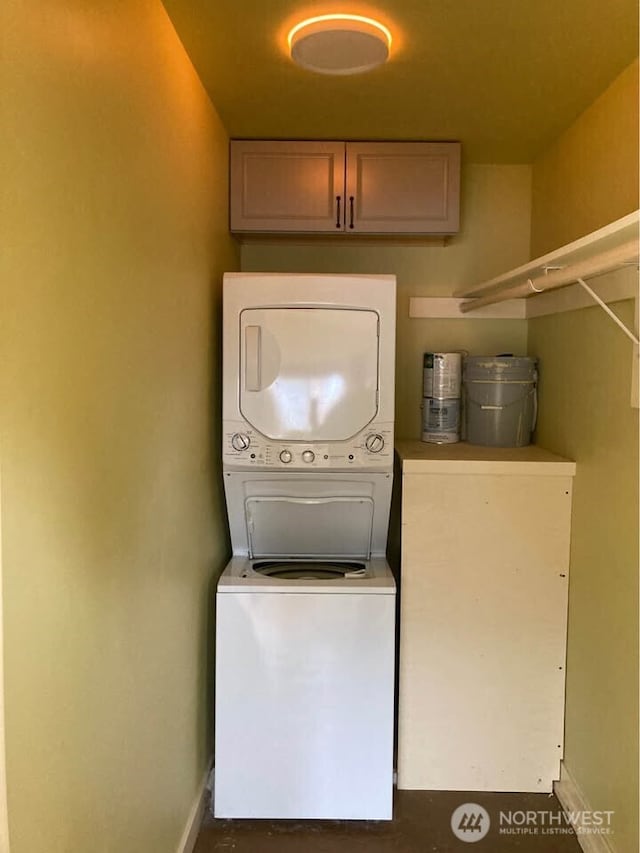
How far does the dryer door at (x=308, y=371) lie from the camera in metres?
2.38

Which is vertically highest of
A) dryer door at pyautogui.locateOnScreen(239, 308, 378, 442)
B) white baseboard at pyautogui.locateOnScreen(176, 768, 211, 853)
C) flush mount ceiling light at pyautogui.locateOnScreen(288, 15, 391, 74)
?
flush mount ceiling light at pyautogui.locateOnScreen(288, 15, 391, 74)

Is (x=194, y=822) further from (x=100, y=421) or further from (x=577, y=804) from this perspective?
(x=100, y=421)

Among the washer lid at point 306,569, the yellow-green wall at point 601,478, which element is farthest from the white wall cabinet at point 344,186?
the washer lid at point 306,569

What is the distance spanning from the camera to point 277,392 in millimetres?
2404

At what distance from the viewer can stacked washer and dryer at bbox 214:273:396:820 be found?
2.25m

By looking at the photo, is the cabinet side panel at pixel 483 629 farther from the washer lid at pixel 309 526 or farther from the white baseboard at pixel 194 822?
Result: the white baseboard at pixel 194 822

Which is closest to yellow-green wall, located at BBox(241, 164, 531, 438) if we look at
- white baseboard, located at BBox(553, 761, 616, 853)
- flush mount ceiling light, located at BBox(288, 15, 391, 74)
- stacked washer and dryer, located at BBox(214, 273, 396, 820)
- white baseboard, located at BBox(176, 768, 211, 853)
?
stacked washer and dryer, located at BBox(214, 273, 396, 820)

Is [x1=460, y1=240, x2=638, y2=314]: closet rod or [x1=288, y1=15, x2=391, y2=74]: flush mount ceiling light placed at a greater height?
[x1=288, y1=15, x2=391, y2=74]: flush mount ceiling light

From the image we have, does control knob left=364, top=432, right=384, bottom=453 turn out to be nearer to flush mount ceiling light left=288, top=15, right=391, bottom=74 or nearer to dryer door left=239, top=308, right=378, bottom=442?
dryer door left=239, top=308, right=378, bottom=442

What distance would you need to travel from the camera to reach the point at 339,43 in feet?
6.02

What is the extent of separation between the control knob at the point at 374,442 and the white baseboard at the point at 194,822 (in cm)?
125

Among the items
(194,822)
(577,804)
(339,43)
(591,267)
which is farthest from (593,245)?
(194,822)

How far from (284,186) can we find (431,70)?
0.80m

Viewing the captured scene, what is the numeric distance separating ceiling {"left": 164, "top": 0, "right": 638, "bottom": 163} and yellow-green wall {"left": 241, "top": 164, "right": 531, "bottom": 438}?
284mm
